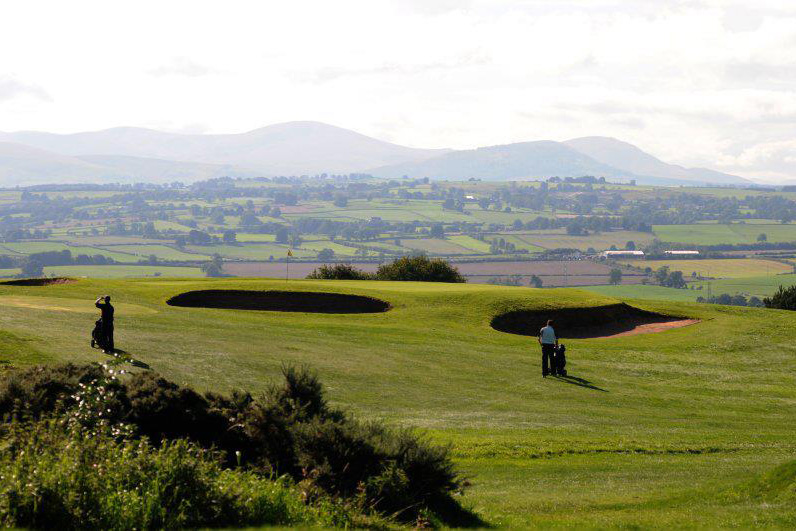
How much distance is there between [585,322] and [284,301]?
16.6 metres

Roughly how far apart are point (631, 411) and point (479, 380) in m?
5.45

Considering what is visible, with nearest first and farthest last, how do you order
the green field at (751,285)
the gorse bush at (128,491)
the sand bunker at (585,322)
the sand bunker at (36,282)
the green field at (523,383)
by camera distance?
1. the gorse bush at (128,491)
2. the green field at (523,383)
3. the sand bunker at (585,322)
4. the sand bunker at (36,282)
5. the green field at (751,285)

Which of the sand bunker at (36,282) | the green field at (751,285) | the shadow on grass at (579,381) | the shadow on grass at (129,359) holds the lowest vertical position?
the green field at (751,285)

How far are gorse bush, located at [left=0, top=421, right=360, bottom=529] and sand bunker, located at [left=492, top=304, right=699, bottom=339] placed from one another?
32.3 m

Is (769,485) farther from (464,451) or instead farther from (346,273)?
(346,273)

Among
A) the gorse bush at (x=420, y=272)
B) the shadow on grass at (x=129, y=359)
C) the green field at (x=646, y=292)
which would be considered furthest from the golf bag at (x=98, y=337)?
the green field at (x=646, y=292)

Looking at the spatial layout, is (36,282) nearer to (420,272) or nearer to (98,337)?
(98,337)

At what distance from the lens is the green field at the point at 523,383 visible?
58.7 feet

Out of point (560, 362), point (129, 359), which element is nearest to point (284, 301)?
point (560, 362)

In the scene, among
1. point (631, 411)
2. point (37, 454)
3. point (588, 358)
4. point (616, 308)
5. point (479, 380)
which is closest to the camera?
point (37, 454)

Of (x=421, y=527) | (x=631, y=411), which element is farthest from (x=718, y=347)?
(x=421, y=527)

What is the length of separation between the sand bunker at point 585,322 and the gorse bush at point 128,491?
3232 cm

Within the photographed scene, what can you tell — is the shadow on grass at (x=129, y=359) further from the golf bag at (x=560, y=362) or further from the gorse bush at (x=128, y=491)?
the golf bag at (x=560, y=362)

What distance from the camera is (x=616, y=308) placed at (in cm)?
5006
